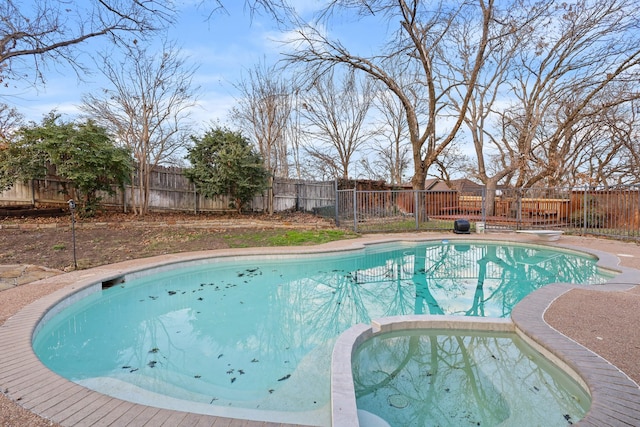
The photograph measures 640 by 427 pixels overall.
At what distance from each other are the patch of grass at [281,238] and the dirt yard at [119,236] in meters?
0.03

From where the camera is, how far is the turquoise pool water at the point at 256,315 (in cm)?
285

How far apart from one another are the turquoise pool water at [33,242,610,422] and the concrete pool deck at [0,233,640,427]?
0.35m

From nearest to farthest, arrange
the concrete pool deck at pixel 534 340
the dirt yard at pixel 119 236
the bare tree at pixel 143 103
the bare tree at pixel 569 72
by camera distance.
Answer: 1. the concrete pool deck at pixel 534 340
2. the dirt yard at pixel 119 236
3. the bare tree at pixel 143 103
4. the bare tree at pixel 569 72

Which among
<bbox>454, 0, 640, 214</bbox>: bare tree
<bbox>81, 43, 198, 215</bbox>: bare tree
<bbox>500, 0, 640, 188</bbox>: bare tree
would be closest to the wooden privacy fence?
<bbox>81, 43, 198, 215</bbox>: bare tree

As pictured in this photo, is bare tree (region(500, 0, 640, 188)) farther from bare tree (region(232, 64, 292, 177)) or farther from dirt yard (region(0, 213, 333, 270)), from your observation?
dirt yard (region(0, 213, 333, 270))

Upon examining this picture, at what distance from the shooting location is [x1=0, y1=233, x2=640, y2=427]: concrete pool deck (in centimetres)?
195

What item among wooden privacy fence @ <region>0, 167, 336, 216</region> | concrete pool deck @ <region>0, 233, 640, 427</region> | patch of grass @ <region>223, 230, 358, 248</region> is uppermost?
wooden privacy fence @ <region>0, 167, 336, 216</region>

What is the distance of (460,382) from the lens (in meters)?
2.76

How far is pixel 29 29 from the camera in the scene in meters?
5.50

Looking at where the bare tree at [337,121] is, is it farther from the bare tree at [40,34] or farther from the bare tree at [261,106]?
the bare tree at [40,34]

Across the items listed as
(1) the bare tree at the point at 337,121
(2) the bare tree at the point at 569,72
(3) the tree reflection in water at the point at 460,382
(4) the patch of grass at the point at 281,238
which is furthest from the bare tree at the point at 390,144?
(3) the tree reflection in water at the point at 460,382

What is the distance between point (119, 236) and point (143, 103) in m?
4.79

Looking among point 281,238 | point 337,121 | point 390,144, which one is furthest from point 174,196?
point 390,144

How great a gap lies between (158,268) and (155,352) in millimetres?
3137
